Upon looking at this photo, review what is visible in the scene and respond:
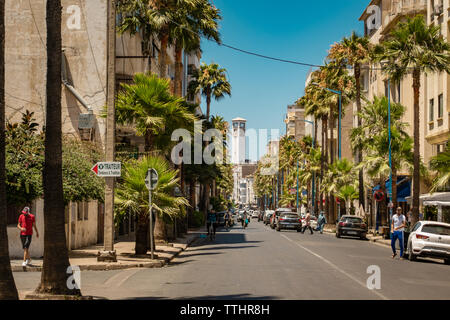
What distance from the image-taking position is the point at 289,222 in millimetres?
51250

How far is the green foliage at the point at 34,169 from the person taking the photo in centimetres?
2020

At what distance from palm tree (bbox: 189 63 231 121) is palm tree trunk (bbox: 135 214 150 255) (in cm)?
3483

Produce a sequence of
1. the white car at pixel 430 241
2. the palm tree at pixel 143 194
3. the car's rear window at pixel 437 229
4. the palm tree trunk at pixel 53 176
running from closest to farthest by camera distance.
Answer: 1. the palm tree trunk at pixel 53 176
2. the palm tree at pixel 143 194
3. the white car at pixel 430 241
4. the car's rear window at pixel 437 229

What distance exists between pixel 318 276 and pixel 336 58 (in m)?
37.0

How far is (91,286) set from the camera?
14.7 m

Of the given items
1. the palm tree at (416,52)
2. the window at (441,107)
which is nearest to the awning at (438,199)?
the palm tree at (416,52)

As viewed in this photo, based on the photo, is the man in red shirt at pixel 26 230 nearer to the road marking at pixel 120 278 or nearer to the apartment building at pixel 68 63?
the road marking at pixel 120 278

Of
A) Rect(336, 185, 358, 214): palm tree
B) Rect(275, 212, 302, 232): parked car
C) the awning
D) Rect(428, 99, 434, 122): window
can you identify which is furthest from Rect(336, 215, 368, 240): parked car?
Rect(336, 185, 358, 214): palm tree

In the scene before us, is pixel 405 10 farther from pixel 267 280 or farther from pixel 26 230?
pixel 267 280

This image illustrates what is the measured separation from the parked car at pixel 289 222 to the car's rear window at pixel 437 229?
2769 centimetres

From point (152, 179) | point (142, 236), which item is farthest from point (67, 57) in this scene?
point (152, 179)

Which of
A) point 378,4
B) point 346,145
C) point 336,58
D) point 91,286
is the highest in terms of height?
point 378,4
